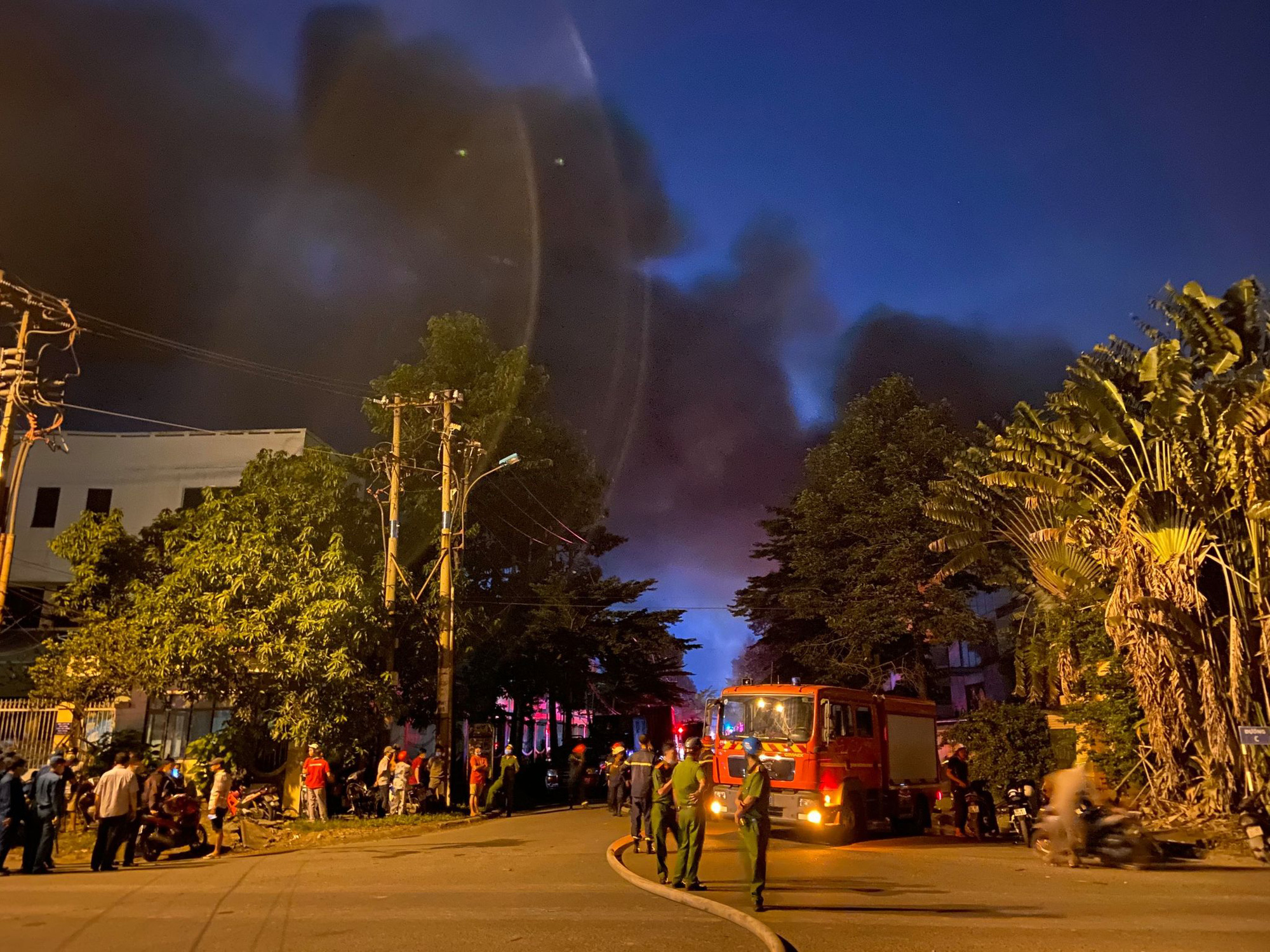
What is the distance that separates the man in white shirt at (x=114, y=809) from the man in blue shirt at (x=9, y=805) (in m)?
0.98

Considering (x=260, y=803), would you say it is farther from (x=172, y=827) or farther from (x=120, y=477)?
(x=120, y=477)

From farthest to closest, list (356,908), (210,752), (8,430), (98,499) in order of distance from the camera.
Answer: (98,499) < (210,752) < (8,430) < (356,908)

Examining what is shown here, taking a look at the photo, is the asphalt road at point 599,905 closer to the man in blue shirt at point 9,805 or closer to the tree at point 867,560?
the man in blue shirt at point 9,805

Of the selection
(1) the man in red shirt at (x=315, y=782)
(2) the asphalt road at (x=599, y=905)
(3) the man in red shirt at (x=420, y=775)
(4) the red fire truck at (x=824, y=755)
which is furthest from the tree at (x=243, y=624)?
(4) the red fire truck at (x=824, y=755)

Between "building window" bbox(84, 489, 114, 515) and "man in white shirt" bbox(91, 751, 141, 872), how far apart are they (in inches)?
970

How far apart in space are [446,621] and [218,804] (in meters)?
9.03

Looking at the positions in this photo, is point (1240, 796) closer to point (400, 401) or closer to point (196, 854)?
point (196, 854)

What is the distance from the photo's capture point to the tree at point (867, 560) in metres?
35.4

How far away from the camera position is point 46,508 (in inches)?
1388

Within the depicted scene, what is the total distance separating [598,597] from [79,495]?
19070mm

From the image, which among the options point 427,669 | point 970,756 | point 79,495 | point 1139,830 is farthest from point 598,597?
point 1139,830

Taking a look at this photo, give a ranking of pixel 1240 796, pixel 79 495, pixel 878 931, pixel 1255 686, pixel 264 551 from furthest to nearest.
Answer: pixel 79 495 → pixel 264 551 → pixel 1255 686 → pixel 1240 796 → pixel 878 931

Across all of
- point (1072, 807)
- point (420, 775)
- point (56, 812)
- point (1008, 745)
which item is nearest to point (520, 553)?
point (420, 775)

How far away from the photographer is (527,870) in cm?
1305
